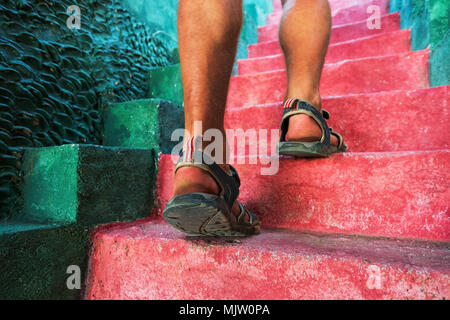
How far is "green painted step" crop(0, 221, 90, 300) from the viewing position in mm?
645

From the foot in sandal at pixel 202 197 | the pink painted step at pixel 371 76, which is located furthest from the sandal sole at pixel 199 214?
the pink painted step at pixel 371 76

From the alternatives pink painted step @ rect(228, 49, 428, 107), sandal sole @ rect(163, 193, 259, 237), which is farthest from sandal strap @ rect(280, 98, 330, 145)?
pink painted step @ rect(228, 49, 428, 107)

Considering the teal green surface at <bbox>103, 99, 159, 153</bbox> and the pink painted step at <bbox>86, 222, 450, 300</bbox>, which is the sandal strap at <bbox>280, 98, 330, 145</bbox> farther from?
the teal green surface at <bbox>103, 99, 159, 153</bbox>

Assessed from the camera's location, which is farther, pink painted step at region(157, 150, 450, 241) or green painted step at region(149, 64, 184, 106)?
green painted step at region(149, 64, 184, 106)

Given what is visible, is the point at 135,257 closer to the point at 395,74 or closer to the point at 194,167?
the point at 194,167

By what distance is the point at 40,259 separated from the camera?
2.31 feet

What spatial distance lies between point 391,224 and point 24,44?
1.31m

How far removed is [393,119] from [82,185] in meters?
1.07

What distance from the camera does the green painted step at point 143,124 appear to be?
1.08m

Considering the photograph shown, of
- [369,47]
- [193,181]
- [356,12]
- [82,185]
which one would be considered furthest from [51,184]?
[356,12]

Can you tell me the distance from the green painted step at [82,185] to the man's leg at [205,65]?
A: 35 cm

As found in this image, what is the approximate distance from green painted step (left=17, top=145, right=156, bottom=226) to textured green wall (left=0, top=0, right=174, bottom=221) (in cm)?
7

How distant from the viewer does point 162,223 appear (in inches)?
36.6

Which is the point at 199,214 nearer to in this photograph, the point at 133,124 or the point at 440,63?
the point at 133,124
